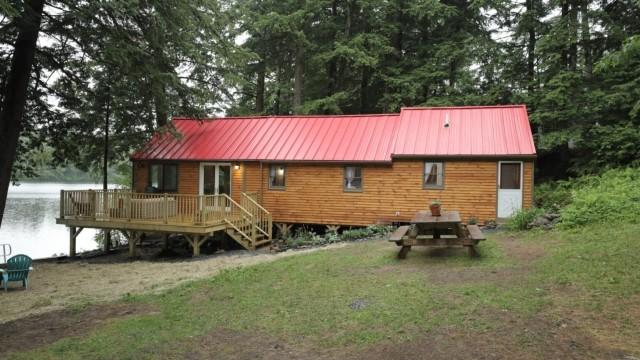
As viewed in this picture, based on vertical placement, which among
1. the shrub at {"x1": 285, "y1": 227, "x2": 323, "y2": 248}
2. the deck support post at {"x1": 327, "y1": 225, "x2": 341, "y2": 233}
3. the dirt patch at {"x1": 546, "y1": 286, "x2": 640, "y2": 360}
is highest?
the dirt patch at {"x1": 546, "y1": 286, "x2": 640, "y2": 360}

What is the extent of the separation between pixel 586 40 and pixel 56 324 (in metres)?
20.5

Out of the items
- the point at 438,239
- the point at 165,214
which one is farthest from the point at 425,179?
the point at 165,214

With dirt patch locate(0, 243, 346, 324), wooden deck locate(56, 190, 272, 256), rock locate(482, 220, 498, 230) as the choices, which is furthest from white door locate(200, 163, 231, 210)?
rock locate(482, 220, 498, 230)

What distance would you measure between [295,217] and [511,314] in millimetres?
11441

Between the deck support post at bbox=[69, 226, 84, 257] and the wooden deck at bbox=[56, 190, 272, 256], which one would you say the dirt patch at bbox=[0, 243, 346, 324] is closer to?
the wooden deck at bbox=[56, 190, 272, 256]

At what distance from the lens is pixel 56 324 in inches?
277

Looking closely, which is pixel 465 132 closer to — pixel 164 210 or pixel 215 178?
pixel 215 178

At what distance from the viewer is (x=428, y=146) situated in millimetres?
15234

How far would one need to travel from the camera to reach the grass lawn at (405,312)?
4922 mm

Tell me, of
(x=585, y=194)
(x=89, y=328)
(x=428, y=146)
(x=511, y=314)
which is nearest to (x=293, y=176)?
(x=428, y=146)

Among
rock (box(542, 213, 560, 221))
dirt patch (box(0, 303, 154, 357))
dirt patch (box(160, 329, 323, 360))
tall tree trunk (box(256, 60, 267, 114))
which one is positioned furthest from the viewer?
tall tree trunk (box(256, 60, 267, 114))

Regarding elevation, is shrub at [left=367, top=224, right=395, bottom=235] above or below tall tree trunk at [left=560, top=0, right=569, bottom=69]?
below

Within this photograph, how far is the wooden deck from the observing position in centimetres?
1421

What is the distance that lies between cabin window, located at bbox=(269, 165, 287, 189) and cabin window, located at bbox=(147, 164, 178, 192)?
13.7 feet
